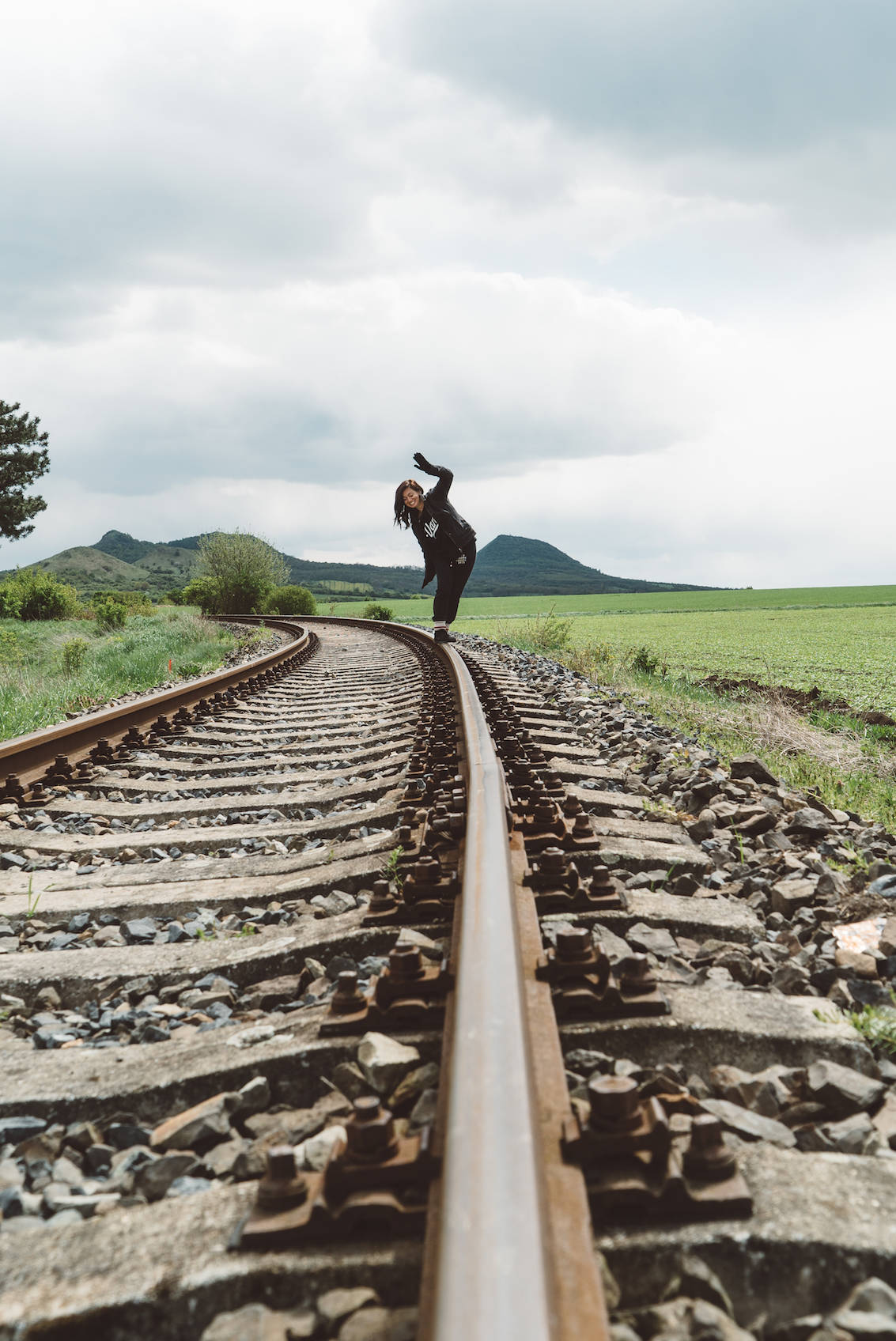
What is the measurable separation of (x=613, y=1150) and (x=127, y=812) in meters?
3.03

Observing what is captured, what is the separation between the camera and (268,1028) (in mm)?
1758

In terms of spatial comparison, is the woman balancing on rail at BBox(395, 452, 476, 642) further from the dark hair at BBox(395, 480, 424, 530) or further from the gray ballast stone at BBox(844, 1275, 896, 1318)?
the gray ballast stone at BBox(844, 1275, 896, 1318)

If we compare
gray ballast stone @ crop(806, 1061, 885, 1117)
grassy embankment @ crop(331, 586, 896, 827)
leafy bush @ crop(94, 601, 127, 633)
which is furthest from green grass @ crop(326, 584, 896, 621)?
gray ballast stone @ crop(806, 1061, 885, 1117)

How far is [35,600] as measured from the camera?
2692 centimetres

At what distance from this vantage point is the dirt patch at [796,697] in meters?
6.35

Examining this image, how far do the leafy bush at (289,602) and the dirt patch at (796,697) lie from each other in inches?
1170

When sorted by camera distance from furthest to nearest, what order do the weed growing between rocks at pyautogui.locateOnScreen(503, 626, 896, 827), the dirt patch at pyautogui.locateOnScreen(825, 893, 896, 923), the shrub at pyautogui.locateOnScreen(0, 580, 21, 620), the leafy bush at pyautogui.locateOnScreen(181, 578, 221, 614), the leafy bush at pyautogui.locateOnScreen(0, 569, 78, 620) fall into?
1. the leafy bush at pyautogui.locateOnScreen(181, 578, 221, 614)
2. the shrub at pyautogui.locateOnScreen(0, 580, 21, 620)
3. the leafy bush at pyautogui.locateOnScreen(0, 569, 78, 620)
4. the weed growing between rocks at pyautogui.locateOnScreen(503, 626, 896, 827)
5. the dirt patch at pyautogui.locateOnScreen(825, 893, 896, 923)

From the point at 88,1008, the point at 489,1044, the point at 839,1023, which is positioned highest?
the point at 489,1044

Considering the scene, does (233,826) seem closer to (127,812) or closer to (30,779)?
(127,812)

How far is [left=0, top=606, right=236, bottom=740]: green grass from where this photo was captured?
7125mm

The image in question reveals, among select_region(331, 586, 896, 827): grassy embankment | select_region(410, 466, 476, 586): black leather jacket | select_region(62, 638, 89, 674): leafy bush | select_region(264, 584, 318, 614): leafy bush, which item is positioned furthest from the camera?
select_region(264, 584, 318, 614): leafy bush

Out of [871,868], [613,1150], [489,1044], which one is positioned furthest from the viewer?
[871,868]

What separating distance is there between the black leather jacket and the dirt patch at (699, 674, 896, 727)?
2.87 metres

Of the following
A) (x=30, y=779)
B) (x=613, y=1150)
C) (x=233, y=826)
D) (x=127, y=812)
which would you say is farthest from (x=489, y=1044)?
(x=30, y=779)
